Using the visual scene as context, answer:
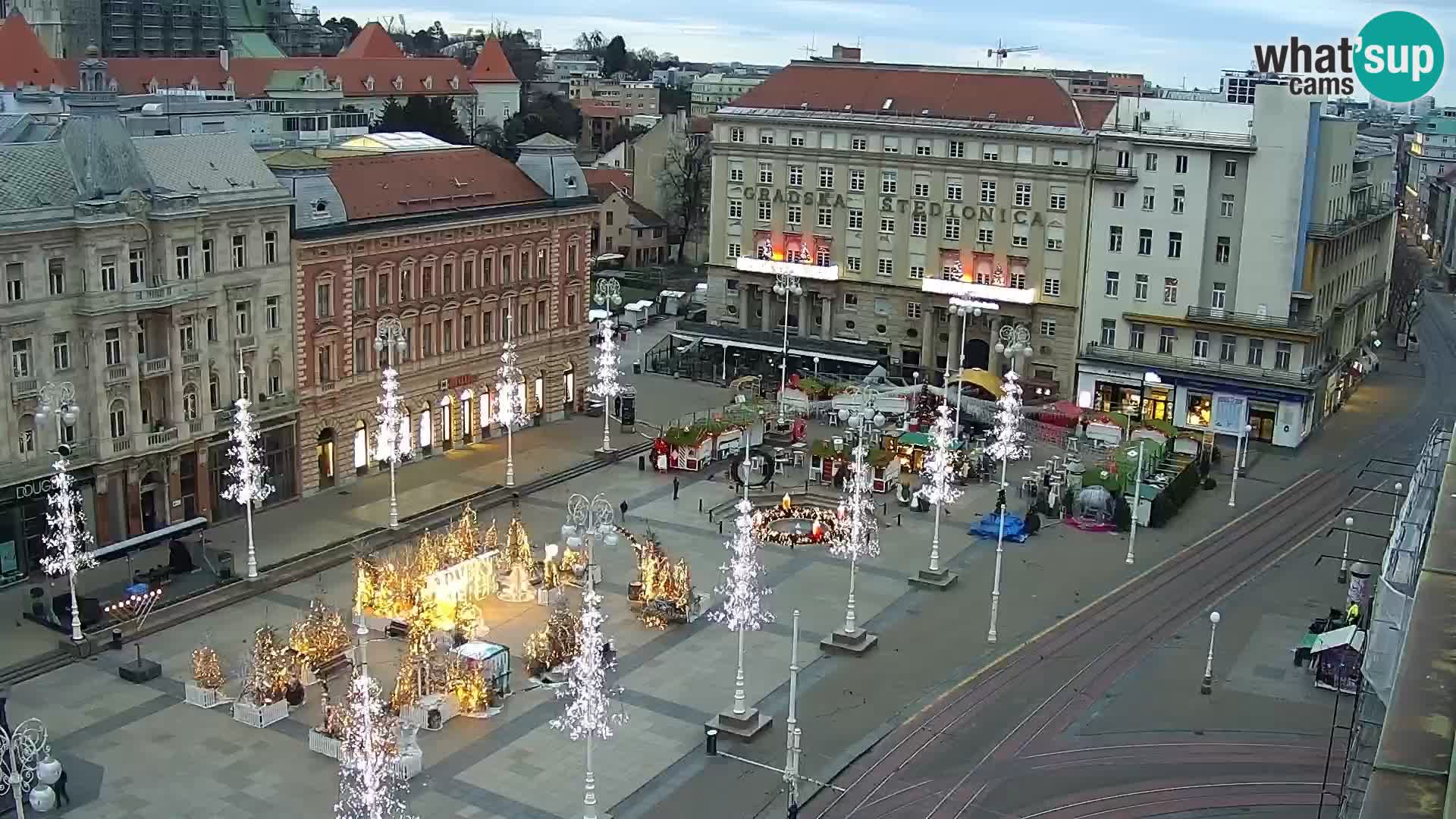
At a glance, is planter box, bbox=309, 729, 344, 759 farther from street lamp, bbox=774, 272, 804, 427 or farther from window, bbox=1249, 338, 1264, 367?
window, bbox=1249, 338, 1264, 367

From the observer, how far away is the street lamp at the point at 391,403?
201 feet

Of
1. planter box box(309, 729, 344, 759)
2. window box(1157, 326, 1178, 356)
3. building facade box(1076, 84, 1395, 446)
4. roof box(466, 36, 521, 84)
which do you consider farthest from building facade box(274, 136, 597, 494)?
roof box(466, 36, 521, 84)

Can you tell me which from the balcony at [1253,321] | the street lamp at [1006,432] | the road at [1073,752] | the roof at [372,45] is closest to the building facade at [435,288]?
the street lamp at [1006,432]

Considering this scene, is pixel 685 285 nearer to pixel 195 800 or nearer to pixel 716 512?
pixel 716 512

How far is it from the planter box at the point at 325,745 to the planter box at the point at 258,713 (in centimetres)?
224

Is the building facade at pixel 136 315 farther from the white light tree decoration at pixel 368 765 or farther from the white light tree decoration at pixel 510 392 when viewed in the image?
the white light tree decoration at pixel 368 765

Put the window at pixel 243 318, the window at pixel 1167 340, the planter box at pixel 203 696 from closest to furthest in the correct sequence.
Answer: the planter box at pixel 203 696, the window at pixel 243 318, the window at pixel 1167 340

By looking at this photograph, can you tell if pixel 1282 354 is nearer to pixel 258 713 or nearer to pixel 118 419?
pixel 258 713

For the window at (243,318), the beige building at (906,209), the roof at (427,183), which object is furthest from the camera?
the beige building at (906,209)

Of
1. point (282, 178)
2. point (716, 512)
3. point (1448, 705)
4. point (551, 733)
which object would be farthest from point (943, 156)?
point (1448, 705)

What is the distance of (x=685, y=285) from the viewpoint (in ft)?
408

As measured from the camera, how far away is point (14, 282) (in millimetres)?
52250

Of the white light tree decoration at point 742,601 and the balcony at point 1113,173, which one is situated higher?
the balcony at point 1113,173

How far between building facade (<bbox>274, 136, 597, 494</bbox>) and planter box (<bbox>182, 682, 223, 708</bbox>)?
21498mm
